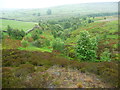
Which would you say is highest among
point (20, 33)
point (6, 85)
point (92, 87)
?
point (20, 33)

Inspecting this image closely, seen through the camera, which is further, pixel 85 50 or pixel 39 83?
pixel 85 50

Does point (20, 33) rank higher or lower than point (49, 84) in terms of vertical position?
higher

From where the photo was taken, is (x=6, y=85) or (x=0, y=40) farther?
(x=0, y=40)

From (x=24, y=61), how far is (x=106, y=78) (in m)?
11.9

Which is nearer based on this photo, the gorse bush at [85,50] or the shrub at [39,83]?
the shrub at [39,83]

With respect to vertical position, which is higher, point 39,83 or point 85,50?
point 85,50

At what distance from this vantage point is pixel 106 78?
Answer: 40.7 feet

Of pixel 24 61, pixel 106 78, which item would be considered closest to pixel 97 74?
pixel 106 78

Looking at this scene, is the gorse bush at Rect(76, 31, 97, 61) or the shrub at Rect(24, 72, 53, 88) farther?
the gorse bush at Rect(76, 31, 97, 61)

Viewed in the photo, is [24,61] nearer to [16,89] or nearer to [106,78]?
[16,89]

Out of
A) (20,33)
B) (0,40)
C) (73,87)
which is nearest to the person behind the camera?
(73,87)

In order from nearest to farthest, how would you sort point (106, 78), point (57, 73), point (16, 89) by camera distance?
point (16, 89), point (106, 78), point (57, 73)

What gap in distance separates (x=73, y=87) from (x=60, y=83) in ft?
4.51

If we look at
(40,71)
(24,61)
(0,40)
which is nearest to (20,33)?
(0,40)
